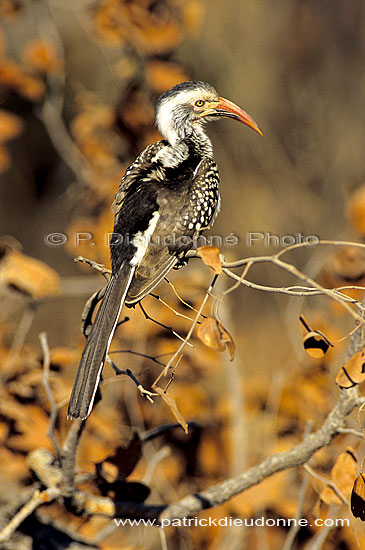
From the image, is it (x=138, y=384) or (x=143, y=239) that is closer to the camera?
(x=138, y=384)

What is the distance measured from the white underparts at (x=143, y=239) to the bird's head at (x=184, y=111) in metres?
0.53

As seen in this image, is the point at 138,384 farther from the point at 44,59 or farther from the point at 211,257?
the point at 44,59

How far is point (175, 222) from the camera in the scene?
2.28 metres

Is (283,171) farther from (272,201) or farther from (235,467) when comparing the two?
(235,467)

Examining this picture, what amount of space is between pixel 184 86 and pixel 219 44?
404 centimetres

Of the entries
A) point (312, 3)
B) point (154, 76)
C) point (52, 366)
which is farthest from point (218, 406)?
point (312, 3)

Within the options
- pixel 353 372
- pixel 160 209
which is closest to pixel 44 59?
pixel 160 209

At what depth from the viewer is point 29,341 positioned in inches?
241

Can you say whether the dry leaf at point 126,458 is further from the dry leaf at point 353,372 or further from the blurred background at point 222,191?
the dry leaf at point 353,372

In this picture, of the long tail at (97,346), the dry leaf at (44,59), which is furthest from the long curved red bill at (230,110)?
the dry leaf at (44,59)

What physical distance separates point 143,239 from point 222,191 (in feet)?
13.8

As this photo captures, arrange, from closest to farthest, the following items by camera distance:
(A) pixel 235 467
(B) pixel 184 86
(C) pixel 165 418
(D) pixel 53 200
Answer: (B) pixel 184 86
(A) pixel 235 467
(C) pixel 165 418
(D) pixel 53 200

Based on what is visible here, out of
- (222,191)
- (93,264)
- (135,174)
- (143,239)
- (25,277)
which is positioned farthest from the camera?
(222,191)

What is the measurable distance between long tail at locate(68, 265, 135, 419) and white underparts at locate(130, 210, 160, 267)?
70 mm
